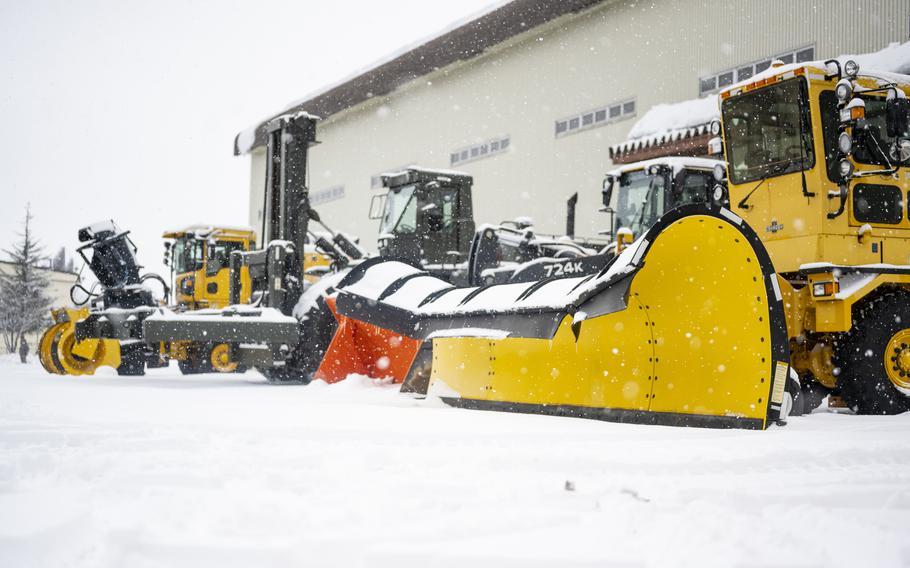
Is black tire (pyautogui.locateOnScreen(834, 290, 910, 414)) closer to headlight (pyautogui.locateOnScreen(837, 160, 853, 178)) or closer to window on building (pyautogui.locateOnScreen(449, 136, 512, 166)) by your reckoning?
headlight (pyautogui.locateOnScreen(837, 160, 853, 178))

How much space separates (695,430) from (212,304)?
1273 cm

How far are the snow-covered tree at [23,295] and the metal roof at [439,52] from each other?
27.3ft

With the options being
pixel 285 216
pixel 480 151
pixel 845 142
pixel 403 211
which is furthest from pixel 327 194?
pixel 845 142

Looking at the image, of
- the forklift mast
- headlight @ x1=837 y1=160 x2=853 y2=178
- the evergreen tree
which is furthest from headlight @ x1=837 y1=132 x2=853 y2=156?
the evergreen tree

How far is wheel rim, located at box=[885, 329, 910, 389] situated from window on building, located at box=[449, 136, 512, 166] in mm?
15895

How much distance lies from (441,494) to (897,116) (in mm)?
4998

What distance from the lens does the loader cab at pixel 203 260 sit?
1630cm

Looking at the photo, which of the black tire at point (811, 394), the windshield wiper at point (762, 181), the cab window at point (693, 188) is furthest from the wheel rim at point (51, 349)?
the black tire at point (811, 394)

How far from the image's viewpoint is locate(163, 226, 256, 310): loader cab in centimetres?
1630

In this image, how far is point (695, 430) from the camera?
4.83m

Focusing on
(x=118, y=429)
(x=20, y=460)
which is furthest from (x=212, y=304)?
(x=20, y=460)

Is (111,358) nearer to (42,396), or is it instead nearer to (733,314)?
(42,396)

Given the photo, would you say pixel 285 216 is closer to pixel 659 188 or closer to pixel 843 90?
pixel 659 188

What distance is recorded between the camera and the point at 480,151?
22828 millimetres
